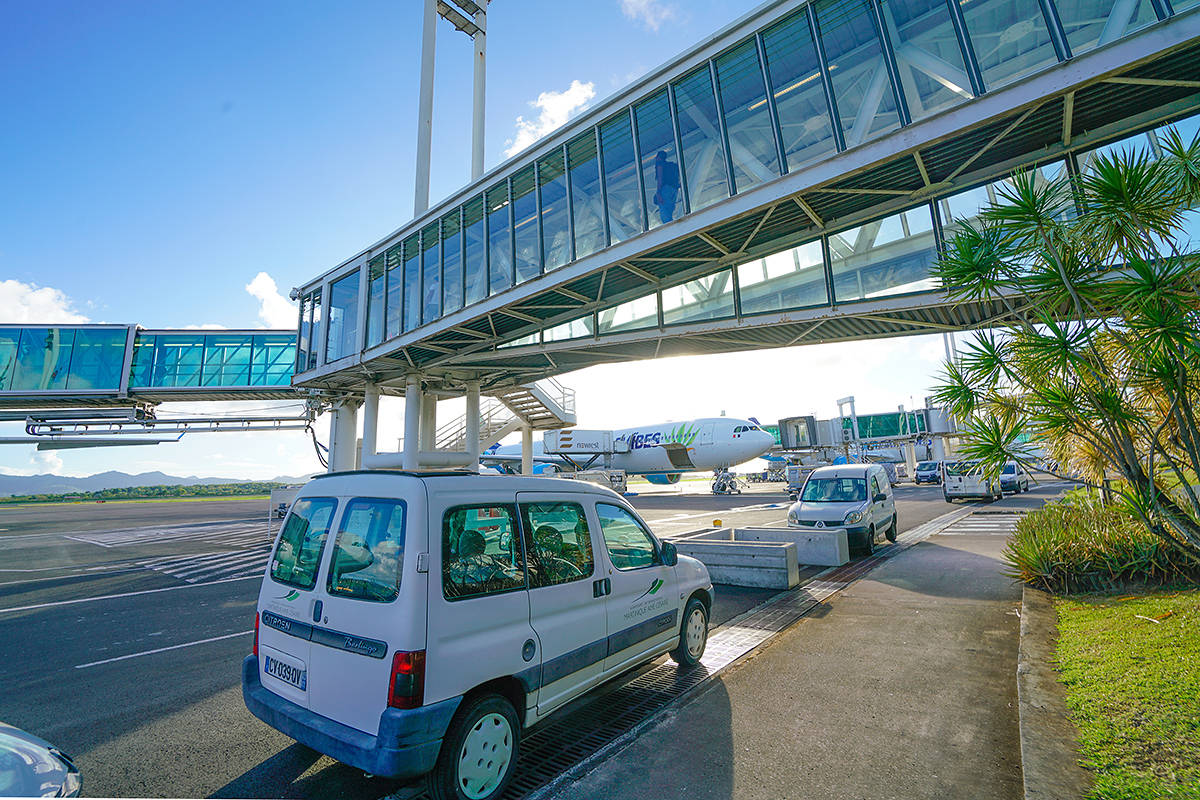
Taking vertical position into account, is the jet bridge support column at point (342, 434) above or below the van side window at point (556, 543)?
above

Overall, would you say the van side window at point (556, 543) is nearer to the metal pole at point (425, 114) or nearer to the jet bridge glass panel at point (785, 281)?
the jet bridge glass panel at point (785, 281)

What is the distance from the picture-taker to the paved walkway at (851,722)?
3.57 m

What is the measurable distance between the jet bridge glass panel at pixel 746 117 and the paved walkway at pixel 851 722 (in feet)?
27.7

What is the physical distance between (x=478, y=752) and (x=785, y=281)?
39.8 feet

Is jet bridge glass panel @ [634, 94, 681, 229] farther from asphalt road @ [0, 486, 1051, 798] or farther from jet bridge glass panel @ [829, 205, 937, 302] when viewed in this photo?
asphalt road @ [0, 486, 1051, 798]

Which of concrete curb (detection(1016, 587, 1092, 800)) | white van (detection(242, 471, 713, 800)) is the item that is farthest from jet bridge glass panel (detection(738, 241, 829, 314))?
white van (detection(242, 471, 713, 800))

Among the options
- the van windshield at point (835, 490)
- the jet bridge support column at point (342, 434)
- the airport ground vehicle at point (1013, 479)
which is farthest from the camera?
the jet bridge support column at point (342, 434)

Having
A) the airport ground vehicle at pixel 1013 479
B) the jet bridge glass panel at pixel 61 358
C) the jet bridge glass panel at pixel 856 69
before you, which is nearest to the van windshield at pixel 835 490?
the jet bridge glass panel at pixel 856 69

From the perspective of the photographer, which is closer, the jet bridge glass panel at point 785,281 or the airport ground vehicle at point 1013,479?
the jet bridge glass panel at point 785,281

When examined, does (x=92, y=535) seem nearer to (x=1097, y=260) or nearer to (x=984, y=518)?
(x=1097, y=260)

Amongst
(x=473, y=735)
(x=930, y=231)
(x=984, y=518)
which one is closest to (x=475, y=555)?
(x=473, y=735)

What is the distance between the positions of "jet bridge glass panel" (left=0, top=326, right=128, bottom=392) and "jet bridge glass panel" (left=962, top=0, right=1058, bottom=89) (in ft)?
125

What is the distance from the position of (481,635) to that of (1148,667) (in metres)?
5.69

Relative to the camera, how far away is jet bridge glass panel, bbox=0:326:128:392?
92.7 ft
